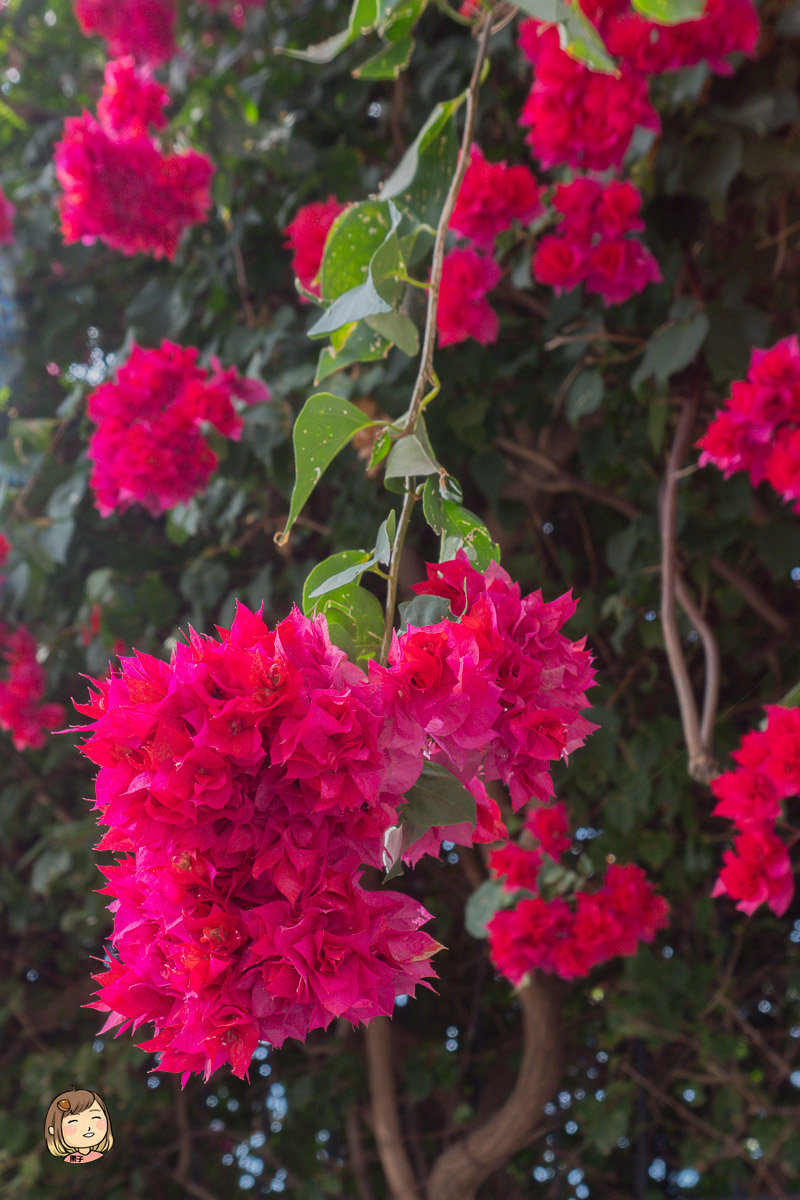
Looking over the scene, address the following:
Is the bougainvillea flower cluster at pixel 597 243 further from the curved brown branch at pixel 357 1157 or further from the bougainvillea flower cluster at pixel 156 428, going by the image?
the curved brown branch at pixel 357 1157

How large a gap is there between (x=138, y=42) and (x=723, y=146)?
0.98 m

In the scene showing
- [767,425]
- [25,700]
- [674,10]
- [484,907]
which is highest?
[674,10]

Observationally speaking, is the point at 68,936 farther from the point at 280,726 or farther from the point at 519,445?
the point at 280,726

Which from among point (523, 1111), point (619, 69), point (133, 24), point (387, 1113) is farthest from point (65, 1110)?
point (133, 24)

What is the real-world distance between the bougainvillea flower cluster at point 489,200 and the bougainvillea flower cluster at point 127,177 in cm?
40

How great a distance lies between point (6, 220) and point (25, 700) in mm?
751

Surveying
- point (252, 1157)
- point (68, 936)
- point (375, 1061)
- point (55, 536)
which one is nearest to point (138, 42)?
point (55, 536)

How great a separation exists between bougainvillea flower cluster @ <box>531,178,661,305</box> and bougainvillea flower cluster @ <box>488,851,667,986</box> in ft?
2.08

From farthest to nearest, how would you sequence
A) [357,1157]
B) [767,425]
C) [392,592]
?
[357,1157]
[767,425]
[392,592]

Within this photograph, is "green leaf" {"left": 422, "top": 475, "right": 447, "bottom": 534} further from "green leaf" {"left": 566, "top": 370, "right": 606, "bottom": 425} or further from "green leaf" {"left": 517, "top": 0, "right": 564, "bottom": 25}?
"green leaf" {"left": 566, "top": 370, "right": 606, "bottom": 425}

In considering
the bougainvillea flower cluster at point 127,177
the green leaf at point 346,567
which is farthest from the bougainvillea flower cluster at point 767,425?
the bougainvillea flower cluster at point 127,177

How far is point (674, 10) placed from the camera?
414mm

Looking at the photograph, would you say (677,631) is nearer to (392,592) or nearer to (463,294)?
(463,294)

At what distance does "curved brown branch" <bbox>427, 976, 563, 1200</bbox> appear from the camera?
1.38 meters
